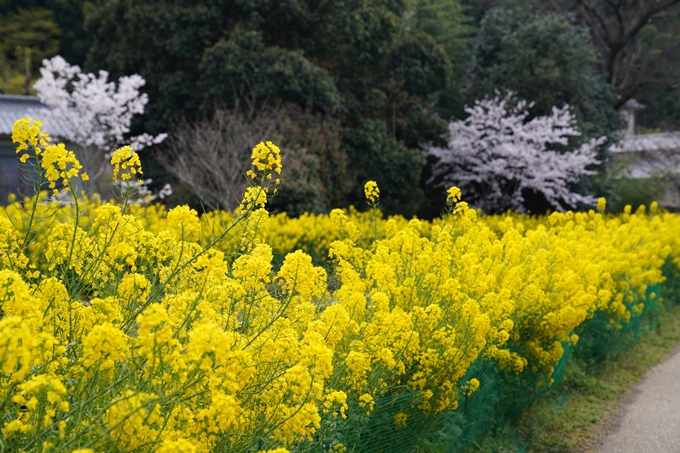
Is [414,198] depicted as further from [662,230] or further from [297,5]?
[662,230]

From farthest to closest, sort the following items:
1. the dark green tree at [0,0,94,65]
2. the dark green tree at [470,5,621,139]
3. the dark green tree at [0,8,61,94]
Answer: the dark green tree at [0,0,94,65], the dark green tree at [0,8,61,94], the dark green tree at [470,5,621,139]

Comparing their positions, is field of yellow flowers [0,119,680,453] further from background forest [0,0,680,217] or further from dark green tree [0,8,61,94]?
dark green tree [0,8,61,94]

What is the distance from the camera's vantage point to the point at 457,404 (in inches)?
149

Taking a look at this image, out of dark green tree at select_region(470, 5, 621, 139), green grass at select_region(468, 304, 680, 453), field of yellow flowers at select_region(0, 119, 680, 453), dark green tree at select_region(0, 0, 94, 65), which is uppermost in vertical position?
field of yellow flowers at select_region(0, 119, 680, 453)

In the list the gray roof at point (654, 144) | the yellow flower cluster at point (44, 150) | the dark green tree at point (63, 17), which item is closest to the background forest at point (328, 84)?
the gray roof at point (654, 144)

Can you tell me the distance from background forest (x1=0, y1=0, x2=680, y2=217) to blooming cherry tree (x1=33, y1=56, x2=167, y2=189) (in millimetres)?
529

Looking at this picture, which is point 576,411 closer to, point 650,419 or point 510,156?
point 650,419

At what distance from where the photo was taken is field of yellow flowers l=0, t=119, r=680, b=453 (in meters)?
1.98

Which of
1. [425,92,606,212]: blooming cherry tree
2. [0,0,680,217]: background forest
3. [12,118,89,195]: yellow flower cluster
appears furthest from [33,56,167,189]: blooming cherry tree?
[12,118,89,195]: yellow flower cluster

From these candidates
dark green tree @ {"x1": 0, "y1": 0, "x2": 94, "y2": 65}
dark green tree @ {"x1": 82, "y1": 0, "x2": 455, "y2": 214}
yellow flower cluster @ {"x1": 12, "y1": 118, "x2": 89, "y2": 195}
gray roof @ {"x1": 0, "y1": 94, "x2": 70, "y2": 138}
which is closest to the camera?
yellow flower cluster @ {"x1": 12, "y1": 118, "x2": 89, "y2": 195}

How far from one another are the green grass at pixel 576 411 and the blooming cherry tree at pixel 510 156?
25.2ft

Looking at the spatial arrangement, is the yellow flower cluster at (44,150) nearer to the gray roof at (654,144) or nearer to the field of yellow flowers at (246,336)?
the field of yellow flowers at (246,336)

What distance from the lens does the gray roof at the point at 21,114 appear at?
16734 millimetres

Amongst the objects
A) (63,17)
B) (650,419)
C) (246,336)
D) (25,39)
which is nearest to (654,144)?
(650,419)
